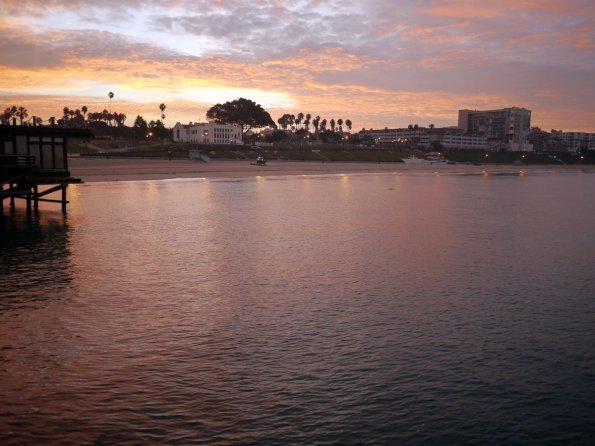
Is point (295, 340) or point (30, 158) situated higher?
point (30, 158)

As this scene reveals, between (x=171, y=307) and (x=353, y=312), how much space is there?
515 cm

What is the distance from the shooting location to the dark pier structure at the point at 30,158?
35531 mm

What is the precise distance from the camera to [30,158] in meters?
36.0

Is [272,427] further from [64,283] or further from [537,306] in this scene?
[64,283]

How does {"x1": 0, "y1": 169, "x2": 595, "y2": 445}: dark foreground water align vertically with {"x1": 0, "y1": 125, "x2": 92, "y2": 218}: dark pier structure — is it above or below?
below

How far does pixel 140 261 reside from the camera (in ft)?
70.1

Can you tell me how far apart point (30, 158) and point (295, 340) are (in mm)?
30364

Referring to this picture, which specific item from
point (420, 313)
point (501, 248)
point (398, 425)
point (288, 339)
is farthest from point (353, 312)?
point (501, 248)

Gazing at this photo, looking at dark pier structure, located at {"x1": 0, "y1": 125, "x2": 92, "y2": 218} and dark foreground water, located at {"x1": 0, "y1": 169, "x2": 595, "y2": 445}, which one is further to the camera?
dark pier structure, located at {"x1": 0, "y1": 125, "x2": 92, "y2": 218}

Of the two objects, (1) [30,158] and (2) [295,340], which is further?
(1) [30,158]

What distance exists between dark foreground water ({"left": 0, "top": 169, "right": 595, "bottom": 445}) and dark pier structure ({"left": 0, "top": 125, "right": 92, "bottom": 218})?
10144 millimetres

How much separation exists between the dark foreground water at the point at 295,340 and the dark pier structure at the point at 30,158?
33.3 feet

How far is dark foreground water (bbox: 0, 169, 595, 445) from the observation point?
28.8 ft

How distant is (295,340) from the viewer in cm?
1255
